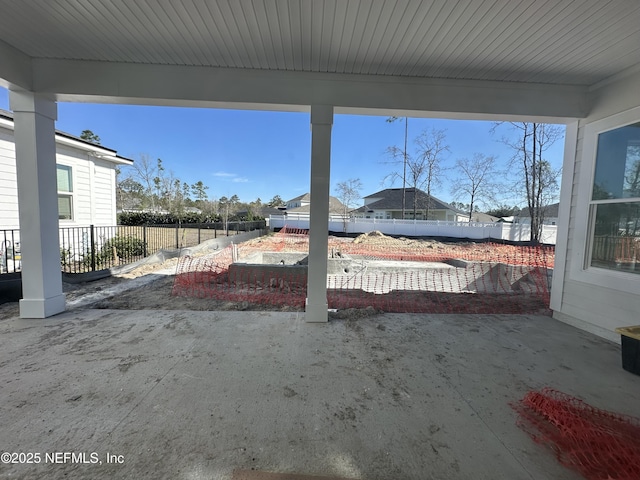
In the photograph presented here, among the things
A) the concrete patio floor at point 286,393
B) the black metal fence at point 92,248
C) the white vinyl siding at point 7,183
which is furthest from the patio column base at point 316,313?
the white vinyl siding at point 7,183

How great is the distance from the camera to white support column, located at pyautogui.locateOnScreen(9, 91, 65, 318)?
3223 millimetres

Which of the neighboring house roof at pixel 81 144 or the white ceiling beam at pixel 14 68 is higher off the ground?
the neighboring house roof at pixel 81 144

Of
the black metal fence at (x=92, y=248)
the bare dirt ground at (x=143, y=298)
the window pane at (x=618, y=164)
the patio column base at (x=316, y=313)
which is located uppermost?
the window pane at (x=618, y=164)

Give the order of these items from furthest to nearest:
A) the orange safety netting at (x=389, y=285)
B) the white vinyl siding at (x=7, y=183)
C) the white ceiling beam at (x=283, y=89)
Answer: the white vinyl siding at (x=7, y=183) → the orange safety netting at (x=389, y=285) → the white ceiling beam at (x=283, y=89)

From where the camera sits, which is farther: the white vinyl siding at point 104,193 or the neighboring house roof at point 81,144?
the white vinyl siding at point 104,193

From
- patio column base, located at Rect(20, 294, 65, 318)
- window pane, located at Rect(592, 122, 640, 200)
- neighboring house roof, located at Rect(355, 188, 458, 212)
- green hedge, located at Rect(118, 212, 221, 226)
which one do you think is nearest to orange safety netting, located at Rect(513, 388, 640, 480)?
window pane, located at Rect(592, 122, 640, 200)

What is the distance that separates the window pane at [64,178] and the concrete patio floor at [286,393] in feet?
16.9

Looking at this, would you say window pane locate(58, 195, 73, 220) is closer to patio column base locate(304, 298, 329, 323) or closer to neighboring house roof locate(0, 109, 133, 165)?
neighboring house roof locate(0, 109, 133, 165)

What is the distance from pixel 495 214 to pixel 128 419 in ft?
162

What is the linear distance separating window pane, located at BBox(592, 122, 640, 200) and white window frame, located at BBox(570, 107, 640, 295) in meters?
0.06

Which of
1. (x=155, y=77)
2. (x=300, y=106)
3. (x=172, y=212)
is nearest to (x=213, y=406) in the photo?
(x=300, y=106)

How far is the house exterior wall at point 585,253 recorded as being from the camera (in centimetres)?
307

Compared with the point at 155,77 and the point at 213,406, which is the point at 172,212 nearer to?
the point at 155,77

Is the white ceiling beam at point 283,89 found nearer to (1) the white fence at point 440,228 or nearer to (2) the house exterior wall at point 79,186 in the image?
(2) the house exterior wall at point 79,186
